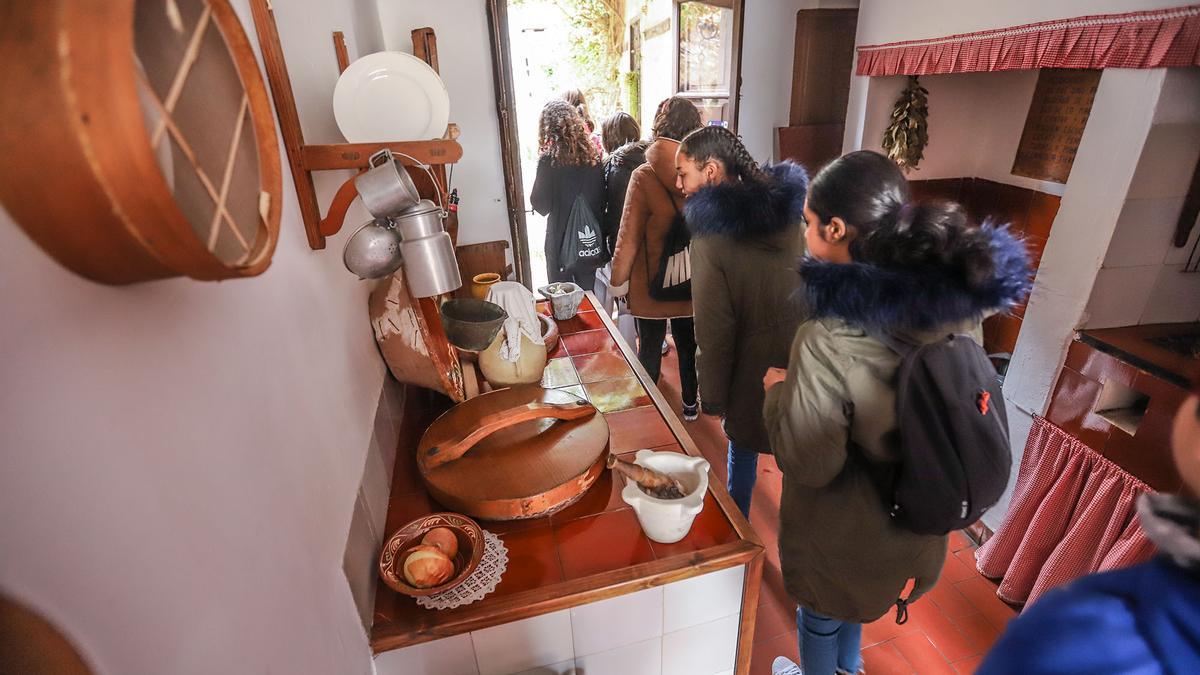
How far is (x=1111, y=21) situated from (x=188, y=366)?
100 inches

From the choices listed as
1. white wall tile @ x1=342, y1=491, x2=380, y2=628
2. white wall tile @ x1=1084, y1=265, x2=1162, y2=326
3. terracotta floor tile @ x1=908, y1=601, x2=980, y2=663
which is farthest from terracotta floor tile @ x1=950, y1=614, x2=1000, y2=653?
white wall tile @ x1=342, y1=491, x2=380, y2=628

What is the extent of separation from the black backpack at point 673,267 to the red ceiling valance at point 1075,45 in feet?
4.36

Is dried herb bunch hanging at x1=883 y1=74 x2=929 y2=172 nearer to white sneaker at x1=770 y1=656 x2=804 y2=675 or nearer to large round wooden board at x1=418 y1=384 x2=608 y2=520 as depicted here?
white sneaker at x1=770 y1=656 x2=804 y2=675

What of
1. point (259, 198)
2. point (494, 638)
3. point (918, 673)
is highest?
point (259, 198)

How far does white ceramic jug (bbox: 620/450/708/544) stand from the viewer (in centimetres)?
112

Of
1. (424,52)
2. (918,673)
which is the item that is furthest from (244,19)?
(918,673)

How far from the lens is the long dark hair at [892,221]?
1.01m

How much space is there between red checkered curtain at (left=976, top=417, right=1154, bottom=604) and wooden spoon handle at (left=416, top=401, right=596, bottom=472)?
1.72m

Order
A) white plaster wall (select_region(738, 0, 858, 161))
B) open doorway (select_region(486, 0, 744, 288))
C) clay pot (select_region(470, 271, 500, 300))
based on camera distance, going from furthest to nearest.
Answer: open doorway (select_region(486, 0, 744, 288)), white plaster wall (select_region(738, 0, 858, 161)), clay pot (select_region(470, 271, 500, 300))

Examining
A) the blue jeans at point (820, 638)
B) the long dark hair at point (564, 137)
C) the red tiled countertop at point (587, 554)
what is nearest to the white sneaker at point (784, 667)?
the blue jeans at point (820, 638)

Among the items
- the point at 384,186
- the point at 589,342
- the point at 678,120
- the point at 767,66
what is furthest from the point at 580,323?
the point at 767,66

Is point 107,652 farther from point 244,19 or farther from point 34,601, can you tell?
point 244,19

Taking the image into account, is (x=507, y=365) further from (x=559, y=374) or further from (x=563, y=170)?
(x=563, y=170)

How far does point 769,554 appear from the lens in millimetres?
2238
